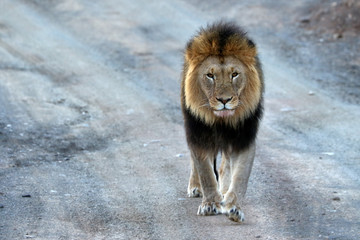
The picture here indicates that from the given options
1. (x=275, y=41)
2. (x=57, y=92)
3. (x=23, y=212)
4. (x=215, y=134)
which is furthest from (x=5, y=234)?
(x=275, y=41)

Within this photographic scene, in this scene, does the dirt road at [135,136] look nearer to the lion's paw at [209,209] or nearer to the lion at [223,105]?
the lion's paw at [209,209]

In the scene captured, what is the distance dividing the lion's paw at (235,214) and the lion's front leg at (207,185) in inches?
8.6

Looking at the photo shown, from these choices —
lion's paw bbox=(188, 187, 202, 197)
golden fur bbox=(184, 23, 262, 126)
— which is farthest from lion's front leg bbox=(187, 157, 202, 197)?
golden fur bbox=(184, 23, 262, 126)

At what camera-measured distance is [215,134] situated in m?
5.94

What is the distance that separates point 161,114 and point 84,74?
2.68 meters

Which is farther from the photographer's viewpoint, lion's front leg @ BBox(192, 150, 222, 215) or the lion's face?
lion's front leg @ BBox(192, 150, 222, 215)

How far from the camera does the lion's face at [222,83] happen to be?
559cm

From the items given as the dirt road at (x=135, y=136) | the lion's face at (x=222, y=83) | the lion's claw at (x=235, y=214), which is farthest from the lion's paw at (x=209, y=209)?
the lion's face at (x=222, y=83)

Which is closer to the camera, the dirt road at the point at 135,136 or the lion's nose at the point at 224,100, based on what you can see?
the lion's nose at the point at 224,100

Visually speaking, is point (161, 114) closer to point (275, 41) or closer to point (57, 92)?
point (57, 92)

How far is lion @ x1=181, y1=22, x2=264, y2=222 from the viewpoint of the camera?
223 inches

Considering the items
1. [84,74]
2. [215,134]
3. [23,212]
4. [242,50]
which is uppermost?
[242,50]

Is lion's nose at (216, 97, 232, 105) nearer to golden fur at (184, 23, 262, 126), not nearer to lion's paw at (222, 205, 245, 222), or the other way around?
golden fur at (184, 23, 262, 126)

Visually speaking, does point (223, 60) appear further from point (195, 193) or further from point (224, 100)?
point (195, 193)
